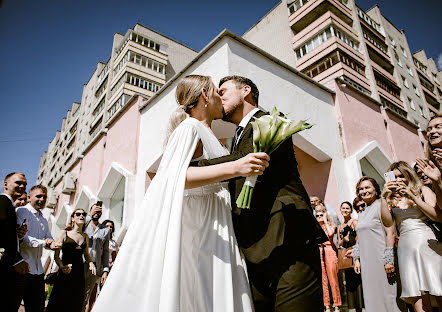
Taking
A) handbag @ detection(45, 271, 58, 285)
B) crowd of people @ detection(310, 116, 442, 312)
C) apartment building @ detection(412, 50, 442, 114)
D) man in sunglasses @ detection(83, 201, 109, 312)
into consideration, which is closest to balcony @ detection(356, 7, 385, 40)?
apartment building @ detection(412, 50, 442, 114)

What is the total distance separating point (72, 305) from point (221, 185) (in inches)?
170

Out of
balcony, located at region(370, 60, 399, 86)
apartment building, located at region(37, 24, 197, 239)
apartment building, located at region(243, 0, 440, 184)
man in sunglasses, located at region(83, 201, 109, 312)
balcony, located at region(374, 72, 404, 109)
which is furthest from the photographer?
balcony, located at region(370, 60, 399, 86)

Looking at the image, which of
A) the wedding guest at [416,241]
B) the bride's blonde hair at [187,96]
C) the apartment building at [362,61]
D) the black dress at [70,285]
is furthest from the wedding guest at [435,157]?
the apartment building at [362,61]

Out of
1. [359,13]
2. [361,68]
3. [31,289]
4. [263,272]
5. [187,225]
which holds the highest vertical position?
[359,13]

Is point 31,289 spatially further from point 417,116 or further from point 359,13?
point 417,116

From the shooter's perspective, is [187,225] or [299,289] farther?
[187,225]

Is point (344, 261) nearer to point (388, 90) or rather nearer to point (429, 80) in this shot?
point (388, 90)

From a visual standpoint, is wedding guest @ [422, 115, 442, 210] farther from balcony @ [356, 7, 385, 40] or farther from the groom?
balcony @ [356, 7, 385, 40]

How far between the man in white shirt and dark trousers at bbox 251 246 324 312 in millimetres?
3699

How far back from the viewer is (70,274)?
4.99 meters

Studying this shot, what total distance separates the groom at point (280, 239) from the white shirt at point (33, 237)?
396 cm

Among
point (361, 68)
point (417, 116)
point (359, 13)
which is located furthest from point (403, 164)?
point (417, 116)

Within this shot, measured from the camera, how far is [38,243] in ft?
14.8

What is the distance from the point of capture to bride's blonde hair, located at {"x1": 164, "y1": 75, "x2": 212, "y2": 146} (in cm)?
217
